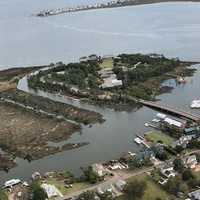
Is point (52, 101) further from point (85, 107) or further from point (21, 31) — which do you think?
point (21, 31)

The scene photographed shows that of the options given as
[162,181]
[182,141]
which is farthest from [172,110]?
[162,181]

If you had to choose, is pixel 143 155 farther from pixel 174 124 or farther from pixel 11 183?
pixel 11 183

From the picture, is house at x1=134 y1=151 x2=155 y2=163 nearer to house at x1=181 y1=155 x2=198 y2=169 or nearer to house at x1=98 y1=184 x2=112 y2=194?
house at x1=181 y1=155 x2=198 y2=169

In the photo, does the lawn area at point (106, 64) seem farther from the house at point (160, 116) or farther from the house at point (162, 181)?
the house at point (162, 181)

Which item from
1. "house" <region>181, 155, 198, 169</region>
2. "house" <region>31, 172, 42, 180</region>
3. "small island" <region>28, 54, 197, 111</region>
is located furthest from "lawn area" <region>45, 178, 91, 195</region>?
"small island" <region>28, 54, 197, 111</region>

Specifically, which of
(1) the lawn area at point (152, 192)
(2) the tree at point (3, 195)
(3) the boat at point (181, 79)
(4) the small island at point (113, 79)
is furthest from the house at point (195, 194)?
(3) the boat at point (181, 79)

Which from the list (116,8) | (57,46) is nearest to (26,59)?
(57,46)
